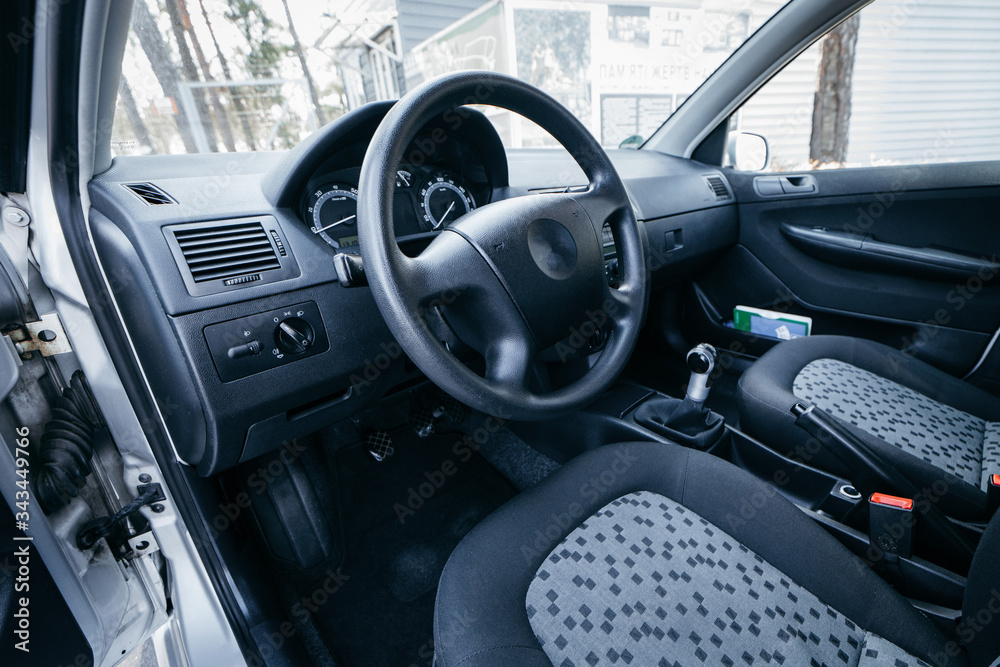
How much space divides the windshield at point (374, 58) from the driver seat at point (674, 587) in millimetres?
753

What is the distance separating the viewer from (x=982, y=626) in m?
0.67

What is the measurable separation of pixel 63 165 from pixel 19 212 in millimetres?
97

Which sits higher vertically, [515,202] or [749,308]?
[515,202]

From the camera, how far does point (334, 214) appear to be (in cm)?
108

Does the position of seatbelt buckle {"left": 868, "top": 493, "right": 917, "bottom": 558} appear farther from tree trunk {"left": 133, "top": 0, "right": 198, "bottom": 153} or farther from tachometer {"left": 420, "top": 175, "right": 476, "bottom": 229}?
tree trunk {"left": 133, "top": 0, "right": 198, "bottom": 153}

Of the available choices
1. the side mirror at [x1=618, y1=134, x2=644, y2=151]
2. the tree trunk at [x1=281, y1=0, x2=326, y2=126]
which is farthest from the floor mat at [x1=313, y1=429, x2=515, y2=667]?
the side mirror at [x1=618, y1=134, x2=644, y2=151]

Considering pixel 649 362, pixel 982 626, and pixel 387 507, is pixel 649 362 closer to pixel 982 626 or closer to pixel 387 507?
pixel 387 507

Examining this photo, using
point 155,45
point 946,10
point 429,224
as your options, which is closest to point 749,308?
point 429,224

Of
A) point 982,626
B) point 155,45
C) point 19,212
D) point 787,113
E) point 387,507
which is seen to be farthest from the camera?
point 787,113

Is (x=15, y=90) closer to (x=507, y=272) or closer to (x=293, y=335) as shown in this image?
(x=293, y=335)

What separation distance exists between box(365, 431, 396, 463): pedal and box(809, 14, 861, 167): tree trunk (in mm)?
2561

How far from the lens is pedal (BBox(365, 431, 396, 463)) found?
1.51 metres

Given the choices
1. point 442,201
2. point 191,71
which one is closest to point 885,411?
point 442,201

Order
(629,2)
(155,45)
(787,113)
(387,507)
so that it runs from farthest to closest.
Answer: (629,2)
(787,113)
(387,507)
(155,45)
